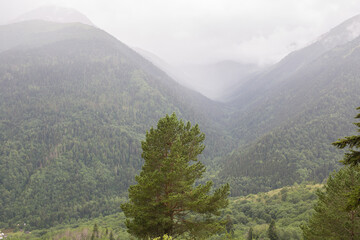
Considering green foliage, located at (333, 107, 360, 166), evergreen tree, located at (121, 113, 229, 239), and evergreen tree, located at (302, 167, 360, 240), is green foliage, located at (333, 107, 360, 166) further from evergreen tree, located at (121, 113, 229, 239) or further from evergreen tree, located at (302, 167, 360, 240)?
evergreen tree, located at (302, 167, 360, 240)

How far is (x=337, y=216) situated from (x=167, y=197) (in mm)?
19087

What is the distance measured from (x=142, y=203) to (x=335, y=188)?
22.9 m

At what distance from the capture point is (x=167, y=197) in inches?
802

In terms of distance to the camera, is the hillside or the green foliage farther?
the hillside

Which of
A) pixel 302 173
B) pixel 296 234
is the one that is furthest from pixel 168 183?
pixel 302 173

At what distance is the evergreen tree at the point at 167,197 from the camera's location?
1962cm

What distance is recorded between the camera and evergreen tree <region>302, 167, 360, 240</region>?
75.5 feet

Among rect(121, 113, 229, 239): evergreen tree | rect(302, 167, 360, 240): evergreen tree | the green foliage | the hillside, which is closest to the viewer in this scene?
the green foliage

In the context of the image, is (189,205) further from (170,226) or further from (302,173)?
(302,173)

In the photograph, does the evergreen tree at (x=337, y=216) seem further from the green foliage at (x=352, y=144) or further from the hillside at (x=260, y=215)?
the hillside at (x=260, y=215)

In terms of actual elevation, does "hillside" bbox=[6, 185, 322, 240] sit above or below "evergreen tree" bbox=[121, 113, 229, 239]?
below

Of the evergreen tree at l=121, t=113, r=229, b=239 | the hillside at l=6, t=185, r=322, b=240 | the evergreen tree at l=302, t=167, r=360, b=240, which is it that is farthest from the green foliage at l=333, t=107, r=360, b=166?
the hillside at l=6, t=185, r=322, b=240

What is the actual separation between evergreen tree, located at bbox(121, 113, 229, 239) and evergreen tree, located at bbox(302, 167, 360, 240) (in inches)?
527

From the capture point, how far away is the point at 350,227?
22906 mm
